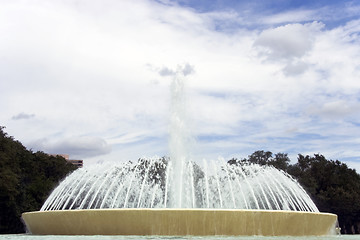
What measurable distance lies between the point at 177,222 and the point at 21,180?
30.0 metres

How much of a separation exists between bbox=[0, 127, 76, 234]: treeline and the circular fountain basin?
811 inches

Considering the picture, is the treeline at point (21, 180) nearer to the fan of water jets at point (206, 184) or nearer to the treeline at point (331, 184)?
the fan of water jets at point (206, 184)

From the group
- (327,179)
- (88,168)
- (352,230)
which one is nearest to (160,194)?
(88,168)

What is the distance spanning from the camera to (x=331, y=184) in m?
44.1

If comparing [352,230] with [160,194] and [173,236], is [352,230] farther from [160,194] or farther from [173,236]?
[173,236]

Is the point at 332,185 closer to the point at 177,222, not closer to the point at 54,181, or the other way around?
the point at 54,181

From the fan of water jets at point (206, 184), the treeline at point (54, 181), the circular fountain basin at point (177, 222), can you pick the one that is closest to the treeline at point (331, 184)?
the treeline at point (54, 181)

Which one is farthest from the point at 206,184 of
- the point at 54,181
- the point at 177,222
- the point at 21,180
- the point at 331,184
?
the point at 331,184

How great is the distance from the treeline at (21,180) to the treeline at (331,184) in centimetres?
2022

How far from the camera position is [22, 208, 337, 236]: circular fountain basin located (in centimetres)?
1198

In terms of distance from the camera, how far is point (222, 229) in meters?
12.2

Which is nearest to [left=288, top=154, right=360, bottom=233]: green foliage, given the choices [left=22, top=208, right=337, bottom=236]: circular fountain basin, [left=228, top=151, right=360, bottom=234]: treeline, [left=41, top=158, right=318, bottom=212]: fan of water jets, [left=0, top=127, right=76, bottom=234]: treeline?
[left=228, top=151, right=360, bottom=234]: treeline

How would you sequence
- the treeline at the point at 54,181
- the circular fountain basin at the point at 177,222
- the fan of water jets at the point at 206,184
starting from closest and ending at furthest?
the circular fountain basin at the point at 177,222
the fan of water jets at the point at 206,184
the treeline at the point at 54,181

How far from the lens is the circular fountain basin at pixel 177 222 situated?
1198 centimetres
